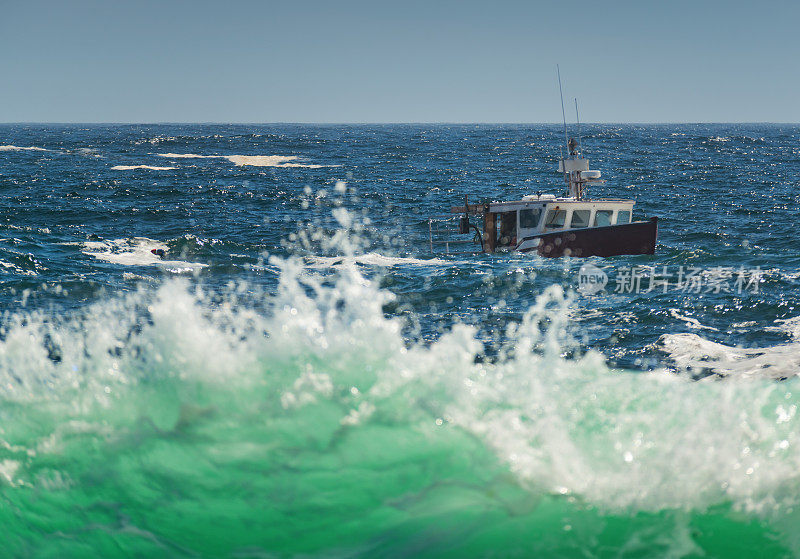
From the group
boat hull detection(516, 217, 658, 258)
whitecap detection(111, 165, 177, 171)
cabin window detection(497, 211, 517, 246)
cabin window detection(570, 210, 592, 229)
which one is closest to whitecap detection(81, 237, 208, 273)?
cabin window detection(497, 211, 517, 246)

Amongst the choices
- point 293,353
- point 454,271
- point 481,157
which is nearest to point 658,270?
point 454,271

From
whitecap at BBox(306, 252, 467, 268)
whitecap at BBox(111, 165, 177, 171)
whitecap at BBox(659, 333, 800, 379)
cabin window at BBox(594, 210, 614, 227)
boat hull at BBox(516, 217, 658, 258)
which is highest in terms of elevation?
whitecap at BBox(111, 165, 177, 171)

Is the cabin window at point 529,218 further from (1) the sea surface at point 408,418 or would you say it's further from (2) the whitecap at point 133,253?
(2) the whitecap at point 133,253

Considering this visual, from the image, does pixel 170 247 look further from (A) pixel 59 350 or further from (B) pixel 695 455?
(B) pixel 695 455

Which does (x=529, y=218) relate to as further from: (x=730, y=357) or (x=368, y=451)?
(x=368, y=451)

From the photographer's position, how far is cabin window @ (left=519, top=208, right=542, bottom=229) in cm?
2470

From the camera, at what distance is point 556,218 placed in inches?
964

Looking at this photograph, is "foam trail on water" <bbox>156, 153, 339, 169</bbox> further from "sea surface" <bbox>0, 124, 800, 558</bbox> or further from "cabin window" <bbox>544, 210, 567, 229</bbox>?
"sea surface" <bbox>0, 124, 800, 558</bbox>

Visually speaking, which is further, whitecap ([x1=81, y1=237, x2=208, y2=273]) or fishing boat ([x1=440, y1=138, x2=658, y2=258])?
whitecap ([x1=81, y1=237, x2=208, y2=273])

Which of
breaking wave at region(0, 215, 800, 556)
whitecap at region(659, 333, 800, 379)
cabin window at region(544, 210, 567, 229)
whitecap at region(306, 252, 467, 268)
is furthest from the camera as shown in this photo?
whitecap at region(306, 252, 467, 268)

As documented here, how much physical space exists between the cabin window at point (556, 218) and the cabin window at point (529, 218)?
0.35 m

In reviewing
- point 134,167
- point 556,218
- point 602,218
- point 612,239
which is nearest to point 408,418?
point 612,239

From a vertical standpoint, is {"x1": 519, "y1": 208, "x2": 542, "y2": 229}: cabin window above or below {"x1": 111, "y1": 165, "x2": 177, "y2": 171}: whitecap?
below

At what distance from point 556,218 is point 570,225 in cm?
54
